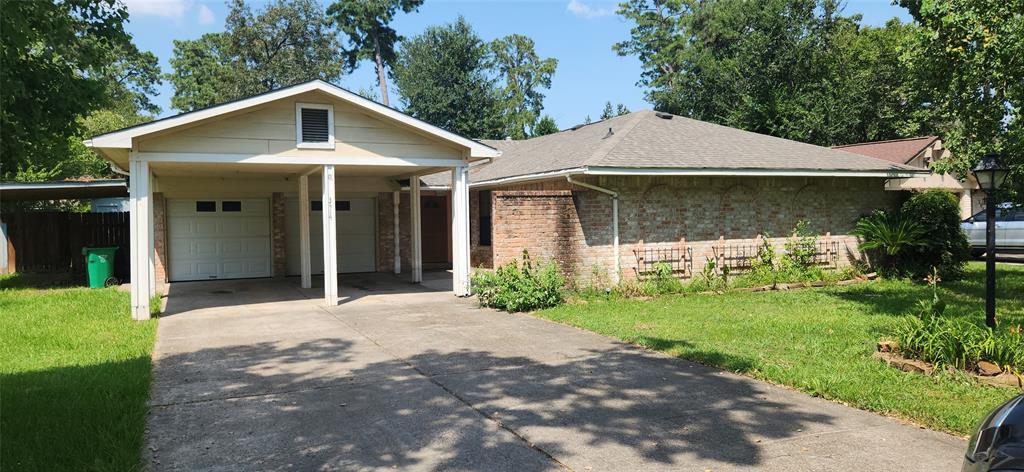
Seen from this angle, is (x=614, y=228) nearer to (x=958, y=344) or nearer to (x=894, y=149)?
(x=958, y=344)

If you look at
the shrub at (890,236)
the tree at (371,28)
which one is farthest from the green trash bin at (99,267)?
the tree at (371,28)

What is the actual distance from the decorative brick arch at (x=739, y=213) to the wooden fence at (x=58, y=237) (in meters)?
14.3

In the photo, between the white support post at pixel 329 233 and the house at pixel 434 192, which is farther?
the white support post at pixel 329 233

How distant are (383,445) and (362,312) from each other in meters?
6.90

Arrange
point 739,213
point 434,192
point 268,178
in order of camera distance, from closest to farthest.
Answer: point 739,213 → point 268,178 → point 434,192

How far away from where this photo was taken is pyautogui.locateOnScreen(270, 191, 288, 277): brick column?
17625 millimetres

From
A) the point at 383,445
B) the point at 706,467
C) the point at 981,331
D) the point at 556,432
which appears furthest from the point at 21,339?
the point at 981,331

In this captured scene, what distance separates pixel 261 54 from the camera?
42938 millimetres

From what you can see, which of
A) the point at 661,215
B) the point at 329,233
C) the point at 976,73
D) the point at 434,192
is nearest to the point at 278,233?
the point at 434,192

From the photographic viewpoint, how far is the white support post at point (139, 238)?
35.3ft

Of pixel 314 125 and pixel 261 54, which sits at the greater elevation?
pixel 261 54

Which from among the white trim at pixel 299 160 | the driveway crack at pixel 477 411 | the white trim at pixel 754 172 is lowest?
the driveway crack at pixel 477 411

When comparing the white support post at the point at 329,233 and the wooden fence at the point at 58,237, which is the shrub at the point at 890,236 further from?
the wooden fence at the point at 58,237

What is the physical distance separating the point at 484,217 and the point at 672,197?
21.5ft
